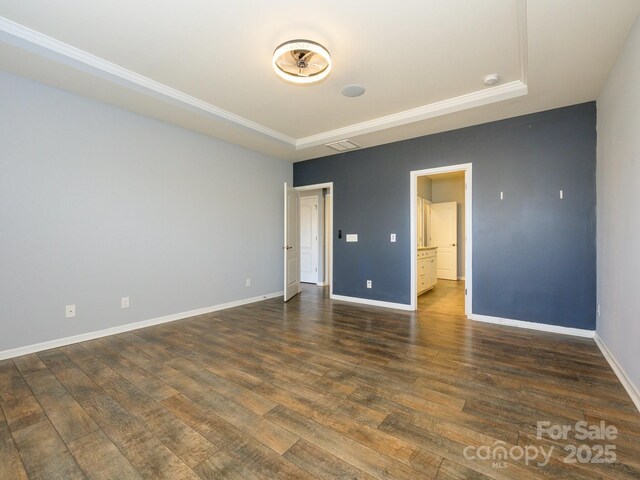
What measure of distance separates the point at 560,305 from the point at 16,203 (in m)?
5.87

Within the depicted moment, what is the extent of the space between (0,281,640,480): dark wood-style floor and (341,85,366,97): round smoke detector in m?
2.78

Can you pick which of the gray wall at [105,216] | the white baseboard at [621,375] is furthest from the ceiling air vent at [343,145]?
the white baseboard at [621,375]

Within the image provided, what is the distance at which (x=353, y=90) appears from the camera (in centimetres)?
331

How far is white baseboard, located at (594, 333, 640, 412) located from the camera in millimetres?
1996

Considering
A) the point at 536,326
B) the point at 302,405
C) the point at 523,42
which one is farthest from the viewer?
the point at 536,326

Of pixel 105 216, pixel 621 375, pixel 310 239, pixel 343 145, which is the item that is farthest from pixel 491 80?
pixel 310 239

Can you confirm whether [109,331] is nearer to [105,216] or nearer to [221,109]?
[105,216]

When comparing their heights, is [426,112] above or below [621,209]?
above

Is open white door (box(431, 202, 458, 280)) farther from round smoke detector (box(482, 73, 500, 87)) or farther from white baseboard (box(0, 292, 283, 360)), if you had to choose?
white baseboard (box(0, 292, 283, 360))

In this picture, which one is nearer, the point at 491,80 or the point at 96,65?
the point at 96,65

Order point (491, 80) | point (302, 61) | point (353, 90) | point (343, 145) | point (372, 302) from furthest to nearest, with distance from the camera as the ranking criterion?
point (372, 302) < point (343, 145) < point (353, 90) < point (491, 80) < point (302, 61)

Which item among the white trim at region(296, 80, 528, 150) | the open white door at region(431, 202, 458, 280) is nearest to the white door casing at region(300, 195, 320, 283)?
the white trim at region(296, 80, 528, 150)

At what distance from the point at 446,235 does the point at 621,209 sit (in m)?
5.69

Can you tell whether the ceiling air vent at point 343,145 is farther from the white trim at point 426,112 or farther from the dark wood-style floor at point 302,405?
the dark wood-style floor at point 302,405
